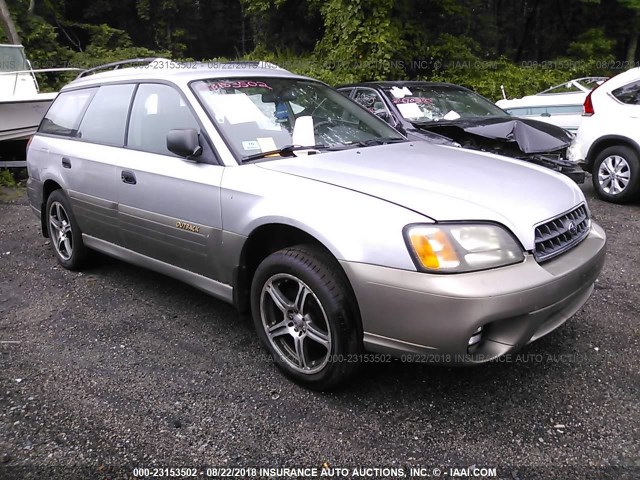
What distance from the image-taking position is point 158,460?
2379 mm

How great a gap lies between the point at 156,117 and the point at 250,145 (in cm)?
86

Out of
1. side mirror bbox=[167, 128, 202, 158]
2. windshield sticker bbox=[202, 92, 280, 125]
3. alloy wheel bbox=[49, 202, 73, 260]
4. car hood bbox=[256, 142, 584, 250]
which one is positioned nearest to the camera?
car hood bbox=[256, 142, 584, 250]

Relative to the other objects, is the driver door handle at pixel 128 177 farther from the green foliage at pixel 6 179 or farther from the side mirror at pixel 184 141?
the green foliage at pixel 6 179

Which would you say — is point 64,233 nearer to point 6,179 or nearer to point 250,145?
point 250,145

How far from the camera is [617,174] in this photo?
21.6 feet

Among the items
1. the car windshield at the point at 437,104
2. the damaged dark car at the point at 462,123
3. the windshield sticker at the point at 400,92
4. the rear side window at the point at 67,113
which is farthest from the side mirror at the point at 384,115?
the rear side window at the point at 67,113

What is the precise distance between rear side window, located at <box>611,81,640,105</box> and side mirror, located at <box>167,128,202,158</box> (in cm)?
569

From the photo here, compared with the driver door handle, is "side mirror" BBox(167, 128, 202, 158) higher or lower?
higher

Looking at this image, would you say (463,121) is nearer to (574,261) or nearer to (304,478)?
(574,261)

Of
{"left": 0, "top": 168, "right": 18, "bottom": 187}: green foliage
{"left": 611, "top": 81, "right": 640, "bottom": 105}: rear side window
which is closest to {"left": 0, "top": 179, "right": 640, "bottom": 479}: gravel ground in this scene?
{"left": 611, "top": 81, "right": 640, "bottom": 105}: rear side window

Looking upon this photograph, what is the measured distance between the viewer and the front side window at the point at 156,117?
341 centimetres

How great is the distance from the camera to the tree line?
13844mm

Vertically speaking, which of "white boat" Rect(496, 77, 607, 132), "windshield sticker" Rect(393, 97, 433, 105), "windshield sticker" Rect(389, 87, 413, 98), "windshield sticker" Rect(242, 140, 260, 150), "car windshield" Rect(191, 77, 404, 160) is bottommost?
"white boat" Rect(496, 77, 607, 132)

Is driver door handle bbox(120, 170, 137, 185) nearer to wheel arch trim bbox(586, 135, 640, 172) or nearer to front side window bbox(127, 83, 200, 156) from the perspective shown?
front side window bbox(127, 83, 200, 156)
